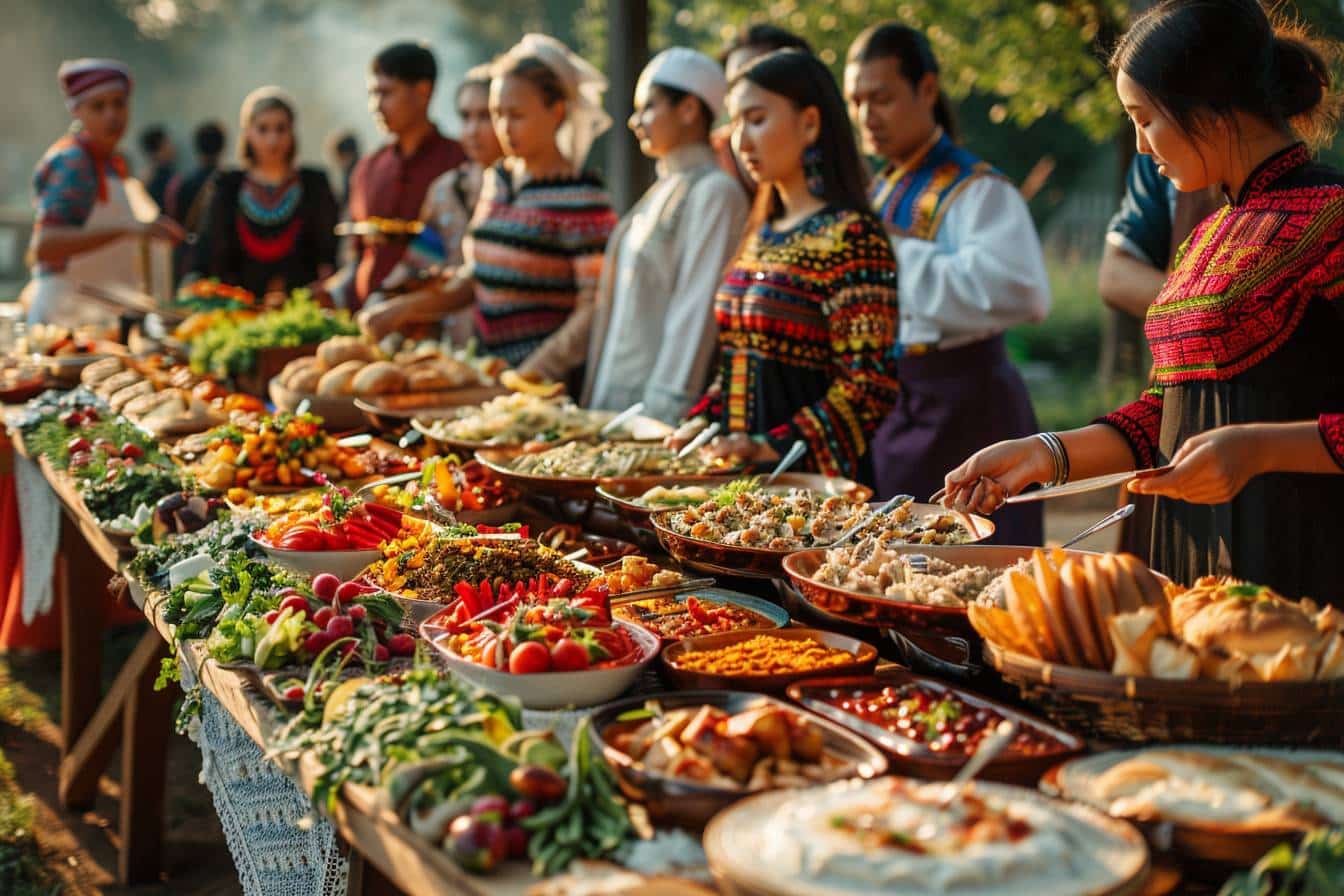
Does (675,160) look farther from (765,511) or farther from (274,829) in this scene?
(274,829)

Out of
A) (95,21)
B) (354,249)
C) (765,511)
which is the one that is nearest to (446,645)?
(765,511)

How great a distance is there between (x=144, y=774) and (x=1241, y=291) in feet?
10.3

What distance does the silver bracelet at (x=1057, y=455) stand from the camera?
8.05 feet

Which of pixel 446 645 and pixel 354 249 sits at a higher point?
pixel 354 249

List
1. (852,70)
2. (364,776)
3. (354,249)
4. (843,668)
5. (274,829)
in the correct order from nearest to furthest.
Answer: (364,776) → (843,668) → (274,829) → (852,70) → (354,249)

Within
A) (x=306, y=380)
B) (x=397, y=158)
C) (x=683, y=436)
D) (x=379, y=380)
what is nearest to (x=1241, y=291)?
(x=683, y=436)

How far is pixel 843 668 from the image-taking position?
1.98m

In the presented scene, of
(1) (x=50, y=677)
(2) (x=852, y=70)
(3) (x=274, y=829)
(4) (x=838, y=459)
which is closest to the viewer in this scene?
(3) (x=274, y=829)

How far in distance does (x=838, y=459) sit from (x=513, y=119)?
2203 mm

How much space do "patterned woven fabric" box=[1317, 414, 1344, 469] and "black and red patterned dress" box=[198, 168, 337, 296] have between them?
235 inches

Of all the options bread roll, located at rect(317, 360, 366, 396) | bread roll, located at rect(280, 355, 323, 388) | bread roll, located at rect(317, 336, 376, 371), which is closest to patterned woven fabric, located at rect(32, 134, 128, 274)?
bread roll, located at rect(280, 355, 323, 388)

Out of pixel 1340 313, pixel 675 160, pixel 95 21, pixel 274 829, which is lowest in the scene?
pixel 274 829

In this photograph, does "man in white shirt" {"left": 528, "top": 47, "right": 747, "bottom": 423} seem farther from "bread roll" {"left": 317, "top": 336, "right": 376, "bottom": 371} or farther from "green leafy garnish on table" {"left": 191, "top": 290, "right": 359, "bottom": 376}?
"green leafy garnish on table" {"left": 191, "top": 290, "right": 359, "bottom": 376}

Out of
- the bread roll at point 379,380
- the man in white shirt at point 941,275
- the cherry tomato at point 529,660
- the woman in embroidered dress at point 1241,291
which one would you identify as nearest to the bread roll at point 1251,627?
the woman in embroidered dress at point 1241,291
